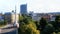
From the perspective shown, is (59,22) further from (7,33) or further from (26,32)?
(7,33)

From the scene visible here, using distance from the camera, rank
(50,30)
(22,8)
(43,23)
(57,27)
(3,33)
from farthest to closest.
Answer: (22,8) < (43,23) < (57,27) < (50,30) < (3,33)

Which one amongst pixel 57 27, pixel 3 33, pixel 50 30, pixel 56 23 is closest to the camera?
pixel 3 33

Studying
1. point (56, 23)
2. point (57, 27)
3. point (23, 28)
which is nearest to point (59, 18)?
point (56, 23)

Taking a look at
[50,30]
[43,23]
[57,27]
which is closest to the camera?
[50,30]

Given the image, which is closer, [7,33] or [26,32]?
[7,33]

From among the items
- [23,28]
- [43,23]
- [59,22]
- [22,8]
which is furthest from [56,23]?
[22,8]

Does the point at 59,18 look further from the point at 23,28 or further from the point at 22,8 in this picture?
the point at 22,8

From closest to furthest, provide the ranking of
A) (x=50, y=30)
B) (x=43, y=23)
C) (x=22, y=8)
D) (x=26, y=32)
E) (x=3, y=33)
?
(x=3, y=33) < (x=26, y=32) < (x=50, y=30) < (x=43, y=23) < (x=22, y=8)

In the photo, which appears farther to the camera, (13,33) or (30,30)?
(30,30)
